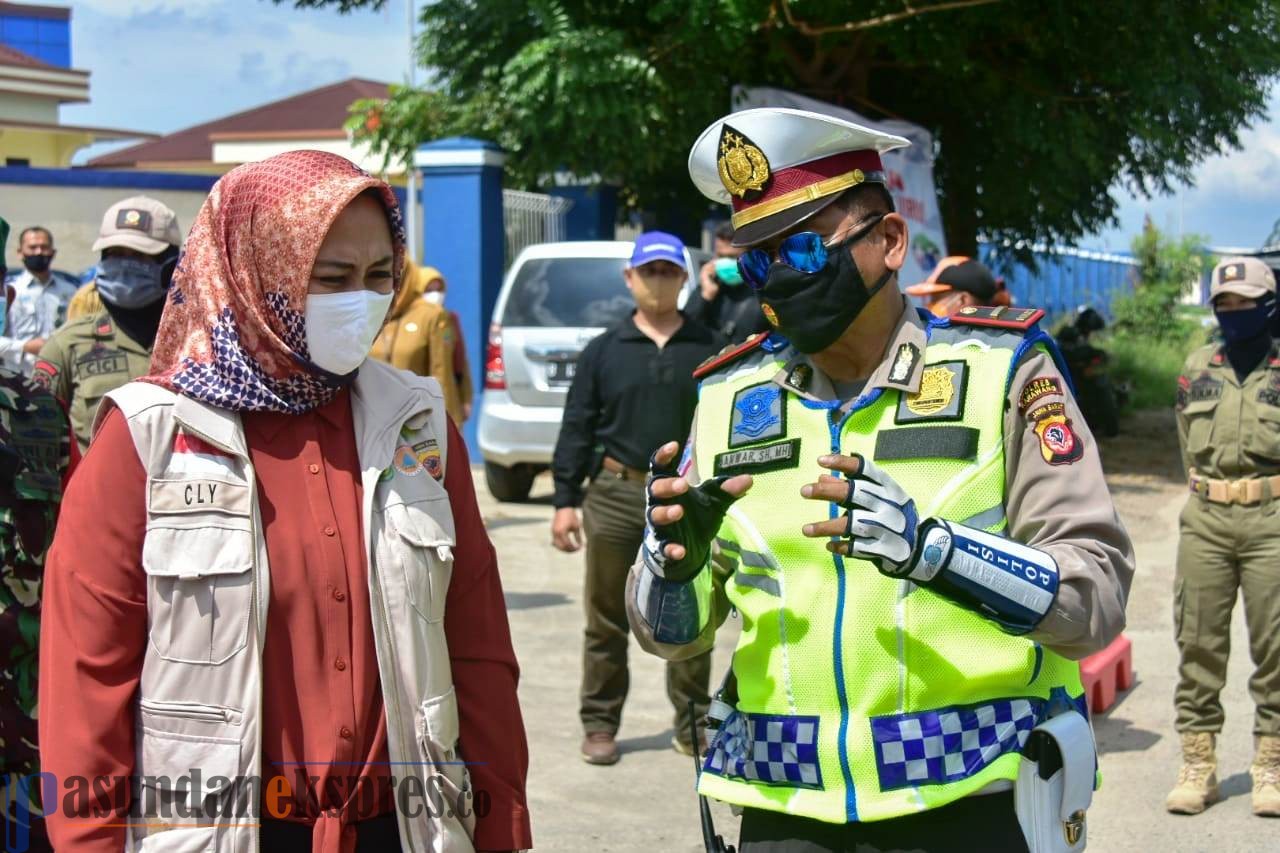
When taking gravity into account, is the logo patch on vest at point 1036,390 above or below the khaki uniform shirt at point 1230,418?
above

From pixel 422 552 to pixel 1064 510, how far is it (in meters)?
1.15

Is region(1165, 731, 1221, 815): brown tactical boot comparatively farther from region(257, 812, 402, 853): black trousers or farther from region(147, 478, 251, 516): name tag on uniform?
region(147, 478, 251, 516): name tag on uniform

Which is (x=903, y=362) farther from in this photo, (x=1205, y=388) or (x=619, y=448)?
(x=1205, y=388)

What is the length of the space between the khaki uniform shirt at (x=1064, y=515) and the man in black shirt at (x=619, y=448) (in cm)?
391

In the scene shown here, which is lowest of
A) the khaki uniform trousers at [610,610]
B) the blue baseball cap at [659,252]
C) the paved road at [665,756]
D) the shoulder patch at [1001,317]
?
the paved road at [665,756]

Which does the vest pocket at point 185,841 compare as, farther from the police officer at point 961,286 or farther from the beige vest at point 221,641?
the police officer at point 961,286

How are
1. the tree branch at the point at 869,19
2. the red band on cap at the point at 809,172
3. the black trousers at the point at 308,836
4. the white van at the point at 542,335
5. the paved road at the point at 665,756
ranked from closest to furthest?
the black trousers at the point at 308,836 < the red band on cap at the point at 809,172 < the paved road at the point at 665,756 < the white van at the point at 542,335 < the tree branch at the point at 869,19

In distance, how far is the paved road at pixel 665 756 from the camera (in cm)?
583

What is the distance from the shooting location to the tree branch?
1294 cm

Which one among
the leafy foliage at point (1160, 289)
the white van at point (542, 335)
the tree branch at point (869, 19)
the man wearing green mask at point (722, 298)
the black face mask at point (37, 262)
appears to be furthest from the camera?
the leafy foliage at point (1160, 289)

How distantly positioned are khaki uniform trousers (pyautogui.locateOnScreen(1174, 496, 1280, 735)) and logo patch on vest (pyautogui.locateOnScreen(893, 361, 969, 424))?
403cm

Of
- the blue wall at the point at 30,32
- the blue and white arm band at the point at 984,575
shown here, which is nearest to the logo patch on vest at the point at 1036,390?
the blue and white arm band at the point at 984,575

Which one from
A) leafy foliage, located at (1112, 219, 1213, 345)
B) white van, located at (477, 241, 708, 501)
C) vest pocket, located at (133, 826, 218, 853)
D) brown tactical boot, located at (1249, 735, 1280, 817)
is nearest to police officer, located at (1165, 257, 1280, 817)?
brown tactical boot, located at (1249, 735, 1280, 817)

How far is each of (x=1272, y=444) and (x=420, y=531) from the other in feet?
15.1
